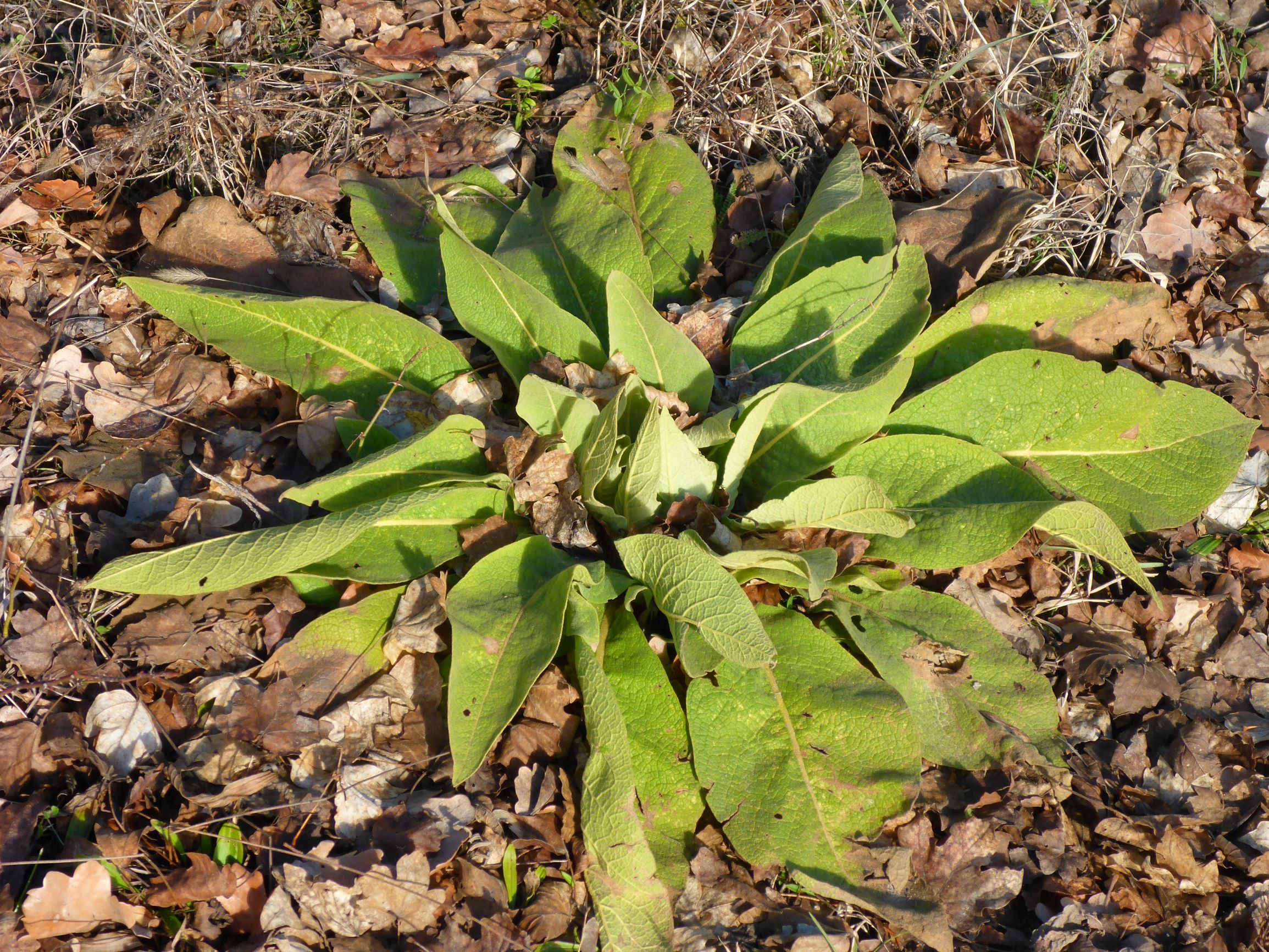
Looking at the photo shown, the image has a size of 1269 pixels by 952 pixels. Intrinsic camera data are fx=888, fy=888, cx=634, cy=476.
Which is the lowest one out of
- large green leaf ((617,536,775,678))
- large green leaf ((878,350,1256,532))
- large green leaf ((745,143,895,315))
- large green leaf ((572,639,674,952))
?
large green leaf ((572,639,674,952))

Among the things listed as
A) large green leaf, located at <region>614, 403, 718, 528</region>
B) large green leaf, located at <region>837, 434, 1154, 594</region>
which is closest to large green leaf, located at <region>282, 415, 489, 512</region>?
large green leaf, located at <region>614, 403, 718, 528</region>

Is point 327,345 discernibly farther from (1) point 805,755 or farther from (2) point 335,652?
(1) point 805,755

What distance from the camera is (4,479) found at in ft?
7.60

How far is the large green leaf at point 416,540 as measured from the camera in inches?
84.0

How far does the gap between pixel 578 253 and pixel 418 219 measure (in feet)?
1.94

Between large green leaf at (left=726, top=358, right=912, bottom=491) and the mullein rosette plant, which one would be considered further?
large green leaf at (left=726, top=358, right=912, bottom=491)

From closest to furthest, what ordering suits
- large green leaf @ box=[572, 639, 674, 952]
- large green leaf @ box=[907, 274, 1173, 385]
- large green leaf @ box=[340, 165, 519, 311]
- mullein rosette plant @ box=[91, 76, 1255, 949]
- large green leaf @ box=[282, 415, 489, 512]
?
1. large green leaf @ box=[572, 639, 674, 952]
2. mullein rosette plant @ box=[91, 76, 1255, 949]
3. large green leaf @ box=[282, 415, 489, 512]
4. large green leaf @ box=[907, 274, 1173, 385]
5. large green leaf @ box=[340, 165, 519, 311]

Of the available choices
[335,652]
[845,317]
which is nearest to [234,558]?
[335,652]

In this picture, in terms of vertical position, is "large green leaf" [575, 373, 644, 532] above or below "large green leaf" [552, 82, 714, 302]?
below

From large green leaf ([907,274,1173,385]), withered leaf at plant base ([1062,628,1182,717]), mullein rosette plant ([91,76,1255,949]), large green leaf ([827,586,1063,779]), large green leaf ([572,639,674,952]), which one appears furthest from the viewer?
large green leaf ([907,274,1173,385])

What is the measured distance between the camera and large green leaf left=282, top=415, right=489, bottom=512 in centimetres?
205

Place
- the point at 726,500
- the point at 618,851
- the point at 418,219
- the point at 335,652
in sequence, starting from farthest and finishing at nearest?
the point at 418,219, the point at 726,500, the point at 335,652, the point at 618,851

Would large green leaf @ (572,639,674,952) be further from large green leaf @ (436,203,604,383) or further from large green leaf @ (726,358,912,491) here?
large green leaf @ (436,203,604,383)

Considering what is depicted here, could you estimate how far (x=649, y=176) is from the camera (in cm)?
293
